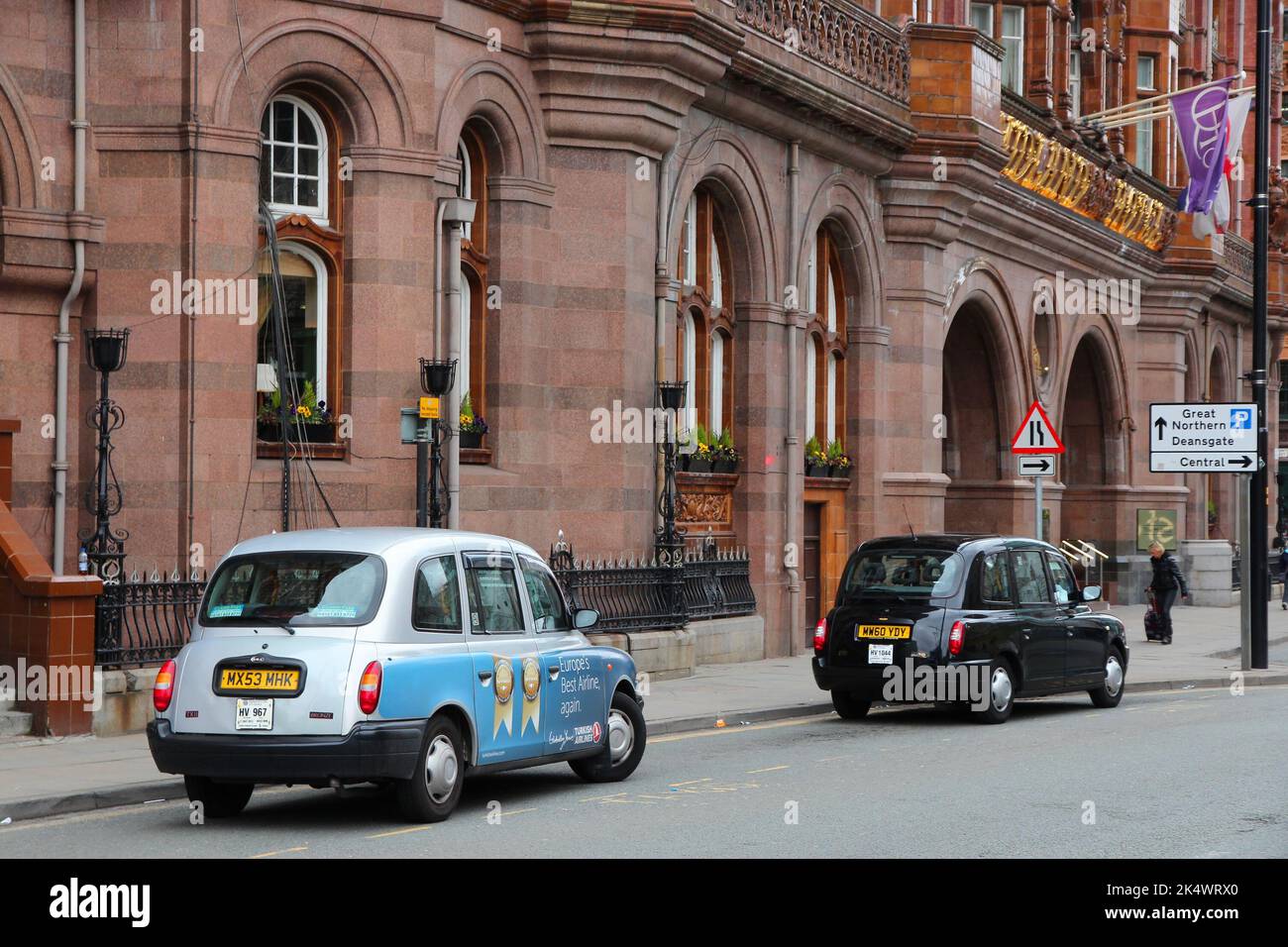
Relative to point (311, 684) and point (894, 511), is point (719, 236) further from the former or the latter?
point (311, 684)

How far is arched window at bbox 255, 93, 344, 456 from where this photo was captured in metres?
18.9

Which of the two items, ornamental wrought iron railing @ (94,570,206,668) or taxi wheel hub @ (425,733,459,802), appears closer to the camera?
taxi wheel hub @ (425,733,459,802)

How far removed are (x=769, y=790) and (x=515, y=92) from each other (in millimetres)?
10565

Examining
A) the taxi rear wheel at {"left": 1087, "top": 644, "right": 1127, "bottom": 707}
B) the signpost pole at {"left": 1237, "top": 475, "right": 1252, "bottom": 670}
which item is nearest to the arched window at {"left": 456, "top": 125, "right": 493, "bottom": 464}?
the taxi rear wheel at {"left": 1087, "top": 644, "right": 1127, "bottom": 707}

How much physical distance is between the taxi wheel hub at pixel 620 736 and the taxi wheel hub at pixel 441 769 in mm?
2053

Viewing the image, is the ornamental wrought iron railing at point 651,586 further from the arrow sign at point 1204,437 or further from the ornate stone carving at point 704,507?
the arrow sign at point 1204,437

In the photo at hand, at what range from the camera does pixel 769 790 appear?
12.9 meters

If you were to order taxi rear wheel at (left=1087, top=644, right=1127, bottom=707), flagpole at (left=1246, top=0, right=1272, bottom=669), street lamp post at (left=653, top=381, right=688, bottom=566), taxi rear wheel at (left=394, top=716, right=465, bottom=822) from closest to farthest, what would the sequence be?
taxi rear wheel at (left=394, top=716, right=465, bottom=822), taxi rear wheel at (left=1087, top=644, right=1127, bottom=707), street lamp post at (left=653, top=381, right=688, bottom=566), flagpole at (left=1246, top=0, right=1272, bottom=669)

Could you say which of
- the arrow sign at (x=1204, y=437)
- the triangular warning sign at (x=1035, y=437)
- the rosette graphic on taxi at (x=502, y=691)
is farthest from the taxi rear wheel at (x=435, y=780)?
the arrow sign at (x=1204, y=437)

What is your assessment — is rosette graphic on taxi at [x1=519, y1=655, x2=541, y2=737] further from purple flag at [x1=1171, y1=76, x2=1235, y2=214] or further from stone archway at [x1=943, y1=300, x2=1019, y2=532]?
purple flag at [x1=1171, y1=76, x2=1235, y2=214]

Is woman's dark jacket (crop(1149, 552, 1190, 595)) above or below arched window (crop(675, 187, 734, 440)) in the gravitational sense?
below

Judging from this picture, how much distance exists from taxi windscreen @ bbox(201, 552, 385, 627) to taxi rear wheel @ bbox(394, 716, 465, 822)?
33.1 inches

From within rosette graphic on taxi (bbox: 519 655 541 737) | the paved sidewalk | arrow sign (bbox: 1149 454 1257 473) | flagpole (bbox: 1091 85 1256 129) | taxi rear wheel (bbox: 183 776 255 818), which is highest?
flagpole (bbox: 1091 85 1256 129)
